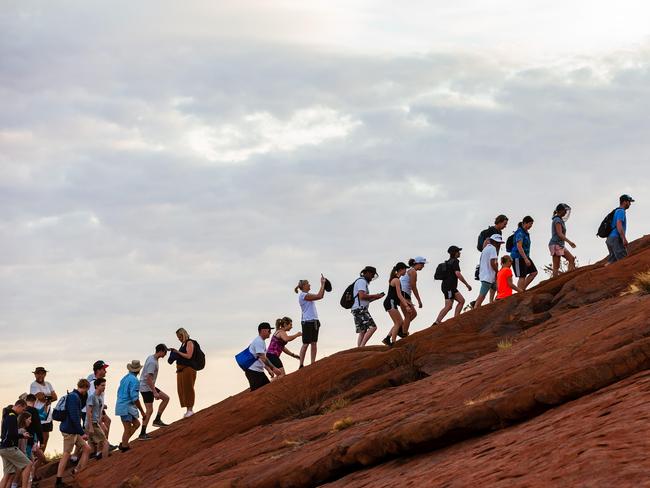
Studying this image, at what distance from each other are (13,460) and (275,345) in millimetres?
6289

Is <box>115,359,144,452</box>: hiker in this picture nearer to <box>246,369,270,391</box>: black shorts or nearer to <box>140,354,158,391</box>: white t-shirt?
<box>140,354,158,391</box>: white t-shirt

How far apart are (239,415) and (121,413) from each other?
2738 millimetres

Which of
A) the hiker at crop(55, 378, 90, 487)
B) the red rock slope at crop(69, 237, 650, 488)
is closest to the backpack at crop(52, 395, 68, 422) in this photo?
the hiker at crop(55, 378, 90, 487)

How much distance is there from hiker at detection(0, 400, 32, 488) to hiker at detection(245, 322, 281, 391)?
5009 millimetres

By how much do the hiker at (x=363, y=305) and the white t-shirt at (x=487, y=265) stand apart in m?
2.79

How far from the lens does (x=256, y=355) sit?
22.4 m

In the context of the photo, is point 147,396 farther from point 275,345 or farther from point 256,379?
point 275,345

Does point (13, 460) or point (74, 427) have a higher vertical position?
point (74, 427)

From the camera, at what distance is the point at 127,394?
21.8 meters

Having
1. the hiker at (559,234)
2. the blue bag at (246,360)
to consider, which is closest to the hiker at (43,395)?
the blue bag at (246,360)

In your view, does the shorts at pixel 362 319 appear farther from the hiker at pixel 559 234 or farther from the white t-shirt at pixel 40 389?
the white t-shirt at pixel 40 389

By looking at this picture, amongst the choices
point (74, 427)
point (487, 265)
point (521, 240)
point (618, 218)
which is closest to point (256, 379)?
point (74, 427)

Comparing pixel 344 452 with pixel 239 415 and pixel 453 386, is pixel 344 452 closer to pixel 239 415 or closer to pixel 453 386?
pixel 453 386

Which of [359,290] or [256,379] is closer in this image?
[256,379]
